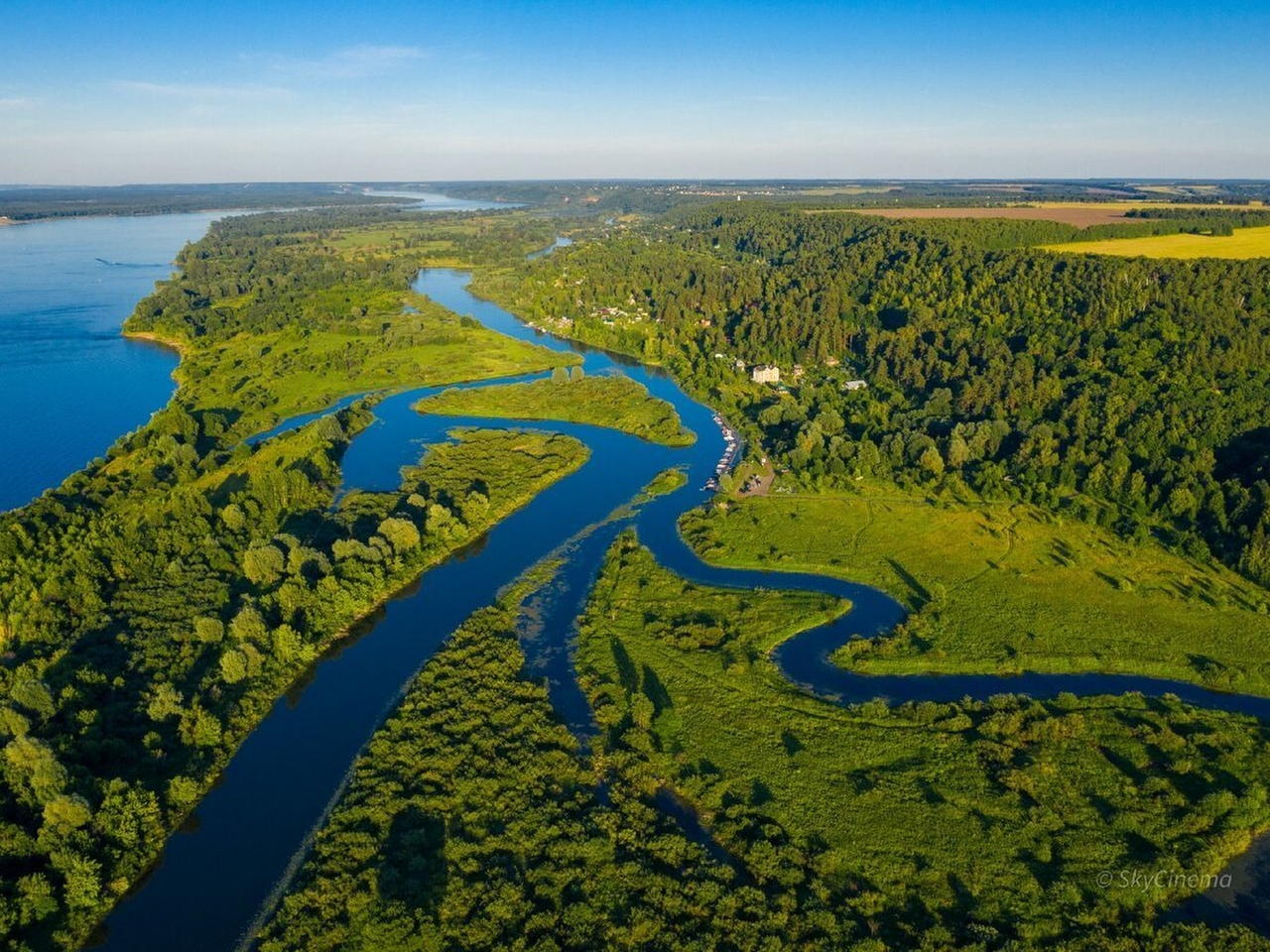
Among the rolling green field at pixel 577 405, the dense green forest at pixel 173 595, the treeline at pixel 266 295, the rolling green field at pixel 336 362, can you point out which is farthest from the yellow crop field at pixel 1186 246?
the treeline at pixel 266 295

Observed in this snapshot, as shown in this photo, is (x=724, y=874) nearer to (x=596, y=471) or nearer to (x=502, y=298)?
(x=596, y=471)

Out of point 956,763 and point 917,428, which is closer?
point 956,763

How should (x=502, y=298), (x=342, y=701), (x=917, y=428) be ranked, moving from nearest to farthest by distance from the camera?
1. (x=342, y=701)
2. (x=917, y=428)
3. (x=502, y=298)

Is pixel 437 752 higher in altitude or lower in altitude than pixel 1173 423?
lower

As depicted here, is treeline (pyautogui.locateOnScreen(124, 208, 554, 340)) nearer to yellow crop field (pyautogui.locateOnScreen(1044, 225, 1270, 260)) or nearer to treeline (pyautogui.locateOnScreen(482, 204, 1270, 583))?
treeline (pyautogui.locateOnScreen(482, 204, 1270, 583))

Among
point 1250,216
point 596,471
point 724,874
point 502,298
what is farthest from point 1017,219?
point 724,874

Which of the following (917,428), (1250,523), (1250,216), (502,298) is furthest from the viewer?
(502,298)

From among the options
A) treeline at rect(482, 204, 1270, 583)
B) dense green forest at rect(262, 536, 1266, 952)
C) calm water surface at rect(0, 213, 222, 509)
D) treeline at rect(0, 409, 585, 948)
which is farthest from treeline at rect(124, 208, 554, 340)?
dense green forest at rect(262, 536, 1266, 952)

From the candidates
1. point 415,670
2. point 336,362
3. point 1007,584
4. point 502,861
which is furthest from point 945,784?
point 336,362
